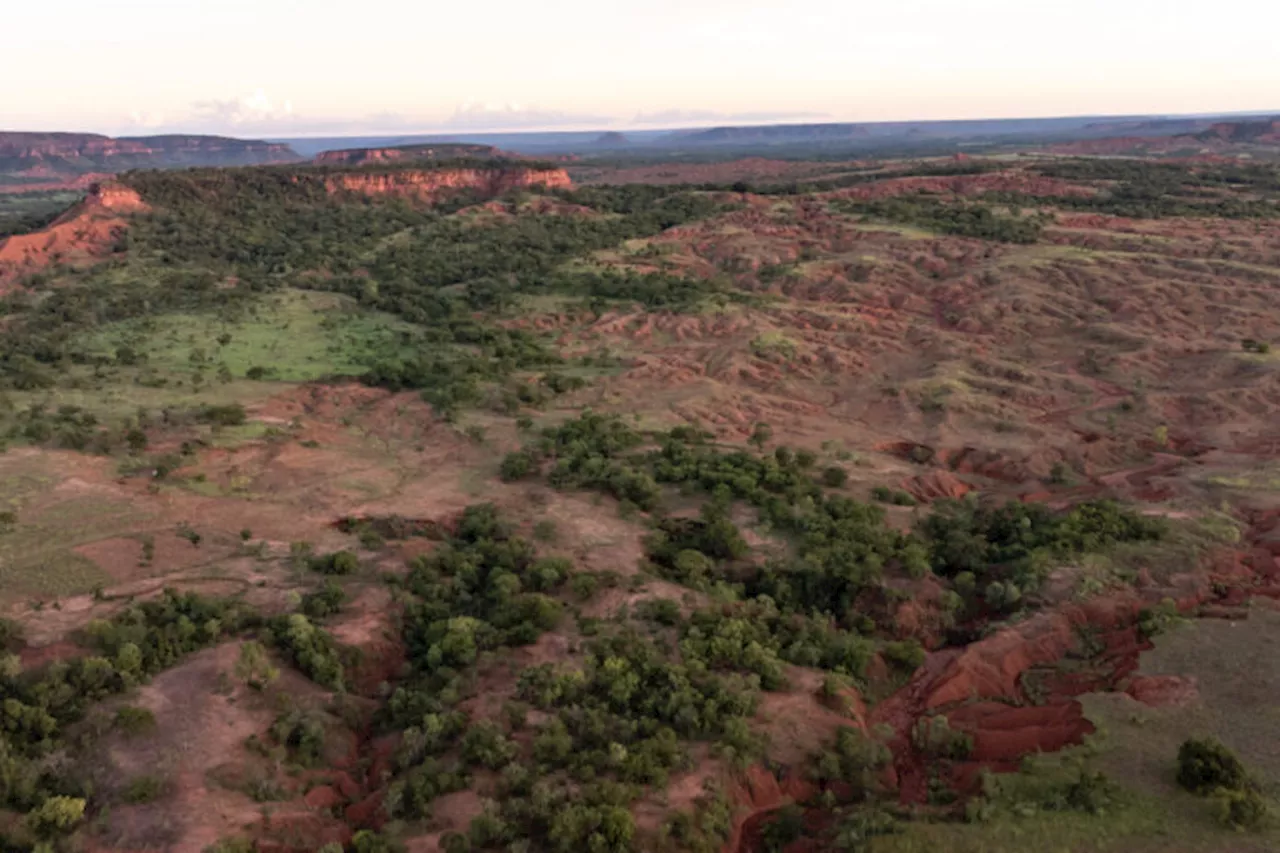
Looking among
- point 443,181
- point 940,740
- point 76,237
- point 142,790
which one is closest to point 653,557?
point 940,740

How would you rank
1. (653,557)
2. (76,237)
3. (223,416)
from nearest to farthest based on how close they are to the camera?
(653,557)
(223,416)
(76,237)

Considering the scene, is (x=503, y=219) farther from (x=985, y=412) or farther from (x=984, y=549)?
(x=984, y=549)

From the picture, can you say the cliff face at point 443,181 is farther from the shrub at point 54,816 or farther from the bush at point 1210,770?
the bush at point 1210,770

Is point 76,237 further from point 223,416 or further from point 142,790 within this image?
point 142,790

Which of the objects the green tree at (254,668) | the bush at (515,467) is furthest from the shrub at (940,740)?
the bush at (515,467)

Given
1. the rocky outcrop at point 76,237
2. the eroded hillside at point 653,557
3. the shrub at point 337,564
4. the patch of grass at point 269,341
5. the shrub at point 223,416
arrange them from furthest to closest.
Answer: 1. the rocky outcrop at point 76,237
2. the patch of grass at point 269,341
3. the shrub at point 223,416
4. the shrub at point 337,564
5. the eroded hillside at point 653,557

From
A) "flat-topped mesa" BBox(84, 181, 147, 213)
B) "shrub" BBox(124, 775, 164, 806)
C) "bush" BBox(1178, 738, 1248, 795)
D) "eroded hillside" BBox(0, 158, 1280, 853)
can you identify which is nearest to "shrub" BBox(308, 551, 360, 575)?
"eroded hillside" BBox(0, 158, 1280, 853)

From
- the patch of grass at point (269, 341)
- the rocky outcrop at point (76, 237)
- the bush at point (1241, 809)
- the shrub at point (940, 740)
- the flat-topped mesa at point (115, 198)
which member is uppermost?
the flat-topped mesa at point (115, 198)

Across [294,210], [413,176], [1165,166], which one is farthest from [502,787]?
[1165,166]
